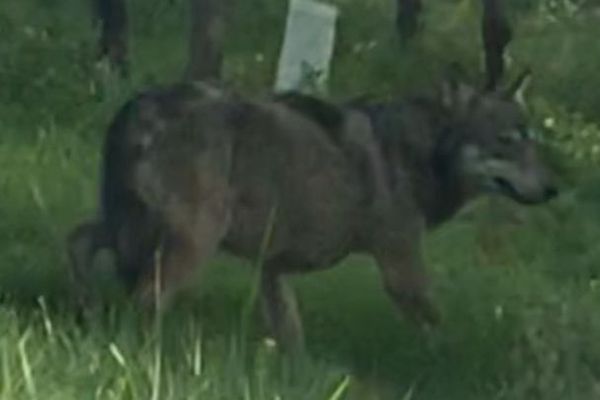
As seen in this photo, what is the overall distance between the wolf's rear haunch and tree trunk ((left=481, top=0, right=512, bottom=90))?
11.0ft

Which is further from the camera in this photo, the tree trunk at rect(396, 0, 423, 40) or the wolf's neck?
the tree trunk at rect(396, 0, 423, 40)

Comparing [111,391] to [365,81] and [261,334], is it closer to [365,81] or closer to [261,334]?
[261,334]

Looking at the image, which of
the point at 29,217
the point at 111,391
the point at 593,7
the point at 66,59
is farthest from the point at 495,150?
the point at 593,7

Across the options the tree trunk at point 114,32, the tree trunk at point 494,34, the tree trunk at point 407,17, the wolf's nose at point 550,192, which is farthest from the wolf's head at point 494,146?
the tree trunk at point 407,17

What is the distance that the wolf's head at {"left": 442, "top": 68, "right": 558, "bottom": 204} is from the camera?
10.6m

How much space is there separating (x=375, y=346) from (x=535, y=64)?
6310 mm

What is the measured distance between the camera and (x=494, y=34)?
14.3 metres

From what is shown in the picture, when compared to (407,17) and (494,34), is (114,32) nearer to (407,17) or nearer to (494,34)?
(494,34)

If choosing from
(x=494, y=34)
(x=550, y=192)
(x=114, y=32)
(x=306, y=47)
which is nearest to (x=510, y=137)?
(x=550, y=192)

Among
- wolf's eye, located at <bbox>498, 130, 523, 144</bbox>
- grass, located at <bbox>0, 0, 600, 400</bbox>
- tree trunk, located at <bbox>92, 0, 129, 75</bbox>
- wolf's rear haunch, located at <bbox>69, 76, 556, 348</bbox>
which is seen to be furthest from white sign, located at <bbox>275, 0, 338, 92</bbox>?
wolf's eye, located at <bbox>498, 130, 523, 144</bbox>

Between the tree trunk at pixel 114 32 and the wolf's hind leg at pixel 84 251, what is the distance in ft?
14.8

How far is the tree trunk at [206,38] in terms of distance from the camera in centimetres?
1287

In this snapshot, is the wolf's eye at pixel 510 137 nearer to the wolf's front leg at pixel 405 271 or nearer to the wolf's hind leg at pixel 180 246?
the wolf's front leg at pixel 405 271

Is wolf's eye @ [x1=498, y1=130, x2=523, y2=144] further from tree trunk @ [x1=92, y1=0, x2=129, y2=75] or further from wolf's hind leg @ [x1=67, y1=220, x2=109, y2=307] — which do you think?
tree trunk @ [x1=92, y1=0, x2=129, y2=75]
